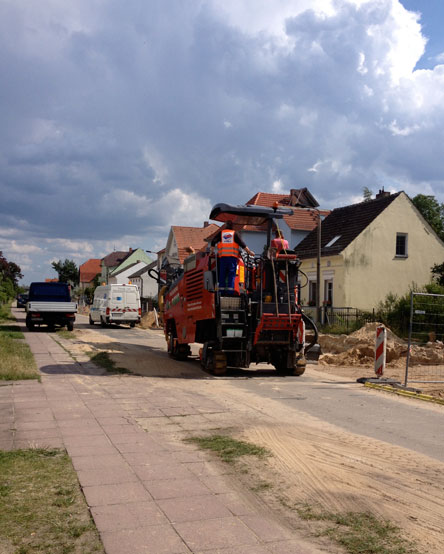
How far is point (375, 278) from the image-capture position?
3447 cm

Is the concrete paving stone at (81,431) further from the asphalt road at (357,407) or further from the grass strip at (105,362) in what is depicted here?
the grass strip at (105,362)

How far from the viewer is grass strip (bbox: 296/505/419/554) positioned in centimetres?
398

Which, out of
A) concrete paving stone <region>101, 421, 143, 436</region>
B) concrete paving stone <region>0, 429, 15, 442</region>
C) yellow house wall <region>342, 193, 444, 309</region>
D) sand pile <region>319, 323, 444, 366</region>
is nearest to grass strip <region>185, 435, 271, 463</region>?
concrete paving stone <region>101, 421, 143, 436</region>

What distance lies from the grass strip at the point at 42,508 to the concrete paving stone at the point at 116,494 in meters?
0.09

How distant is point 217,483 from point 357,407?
198 inches

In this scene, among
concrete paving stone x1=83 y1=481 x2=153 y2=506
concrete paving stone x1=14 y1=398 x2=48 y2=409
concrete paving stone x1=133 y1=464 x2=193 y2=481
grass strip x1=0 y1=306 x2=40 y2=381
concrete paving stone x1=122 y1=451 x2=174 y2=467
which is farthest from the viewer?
grass strip x1=0 y1=306 x2=40 y2=381

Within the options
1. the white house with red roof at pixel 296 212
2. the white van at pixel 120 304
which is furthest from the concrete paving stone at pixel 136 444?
the white house with red roof at pixel 296 212

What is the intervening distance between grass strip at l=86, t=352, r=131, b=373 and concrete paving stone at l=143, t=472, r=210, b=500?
8.54m

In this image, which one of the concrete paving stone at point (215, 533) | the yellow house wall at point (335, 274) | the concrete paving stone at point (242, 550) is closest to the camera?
the concrete paving stone at point (242, 550)

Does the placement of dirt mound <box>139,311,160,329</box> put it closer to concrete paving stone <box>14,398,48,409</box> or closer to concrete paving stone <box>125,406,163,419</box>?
concrete paving stone <box>14,398,48,409</box>

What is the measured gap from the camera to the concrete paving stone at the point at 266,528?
416 centimetres

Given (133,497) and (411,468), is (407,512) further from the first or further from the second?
(133,497)

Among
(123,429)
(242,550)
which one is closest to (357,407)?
(123,429)

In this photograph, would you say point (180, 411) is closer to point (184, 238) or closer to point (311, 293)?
point (311, 293)
